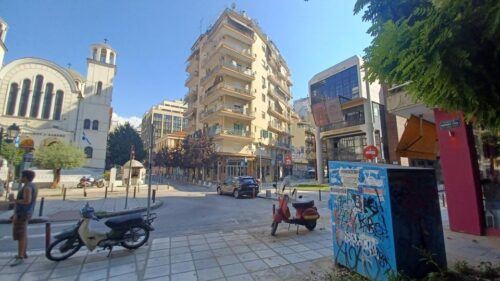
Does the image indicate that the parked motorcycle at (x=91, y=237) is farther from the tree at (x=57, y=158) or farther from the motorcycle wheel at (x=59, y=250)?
the tree at (x=57, y=158)

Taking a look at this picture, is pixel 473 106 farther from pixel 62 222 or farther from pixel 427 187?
pixel 62 222

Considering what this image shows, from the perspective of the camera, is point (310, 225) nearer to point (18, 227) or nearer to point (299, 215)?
point (299, 215)

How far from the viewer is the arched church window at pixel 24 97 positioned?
33.3 m

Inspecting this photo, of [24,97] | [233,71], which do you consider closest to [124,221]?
[233,71]

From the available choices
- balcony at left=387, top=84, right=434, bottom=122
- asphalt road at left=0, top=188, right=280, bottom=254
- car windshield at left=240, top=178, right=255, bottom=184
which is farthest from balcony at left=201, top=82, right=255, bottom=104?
balcony at left=387, top=84, right=434, bottom=122

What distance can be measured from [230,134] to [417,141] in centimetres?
2793

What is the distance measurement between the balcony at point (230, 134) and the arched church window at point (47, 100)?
21939mm

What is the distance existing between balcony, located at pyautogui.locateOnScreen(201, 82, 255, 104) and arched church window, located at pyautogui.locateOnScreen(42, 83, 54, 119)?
69.2 feet

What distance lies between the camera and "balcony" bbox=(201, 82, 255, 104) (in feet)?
118

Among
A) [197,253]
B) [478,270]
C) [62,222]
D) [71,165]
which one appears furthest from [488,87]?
[71,165]

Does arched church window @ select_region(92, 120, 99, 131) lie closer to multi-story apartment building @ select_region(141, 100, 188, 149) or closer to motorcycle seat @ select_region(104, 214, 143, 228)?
motorcycle seat @ select_region(104, 214, 143, 228)

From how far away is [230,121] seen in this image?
Result: 36812 millimetres

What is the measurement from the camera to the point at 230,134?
35.3 m

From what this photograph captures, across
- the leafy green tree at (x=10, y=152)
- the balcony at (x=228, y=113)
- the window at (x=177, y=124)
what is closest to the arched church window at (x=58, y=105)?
the leafy green tree at (x=10, y=152)
